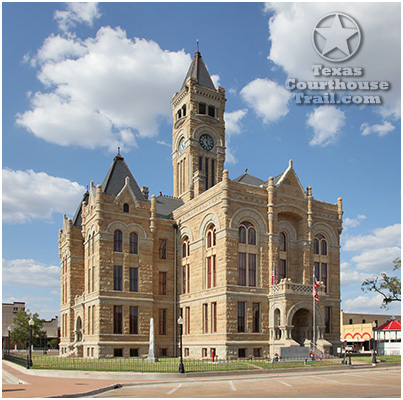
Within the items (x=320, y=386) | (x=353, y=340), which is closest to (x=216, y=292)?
(x=320, y=386)

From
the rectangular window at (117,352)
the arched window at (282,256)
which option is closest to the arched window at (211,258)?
the arched window at (282,256)

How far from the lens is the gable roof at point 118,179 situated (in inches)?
2052

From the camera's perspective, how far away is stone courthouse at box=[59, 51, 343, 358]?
43.4 metres

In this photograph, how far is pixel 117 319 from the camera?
47969 mm

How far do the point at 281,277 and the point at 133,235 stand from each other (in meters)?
15.6

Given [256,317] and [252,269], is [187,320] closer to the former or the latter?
[256,317]

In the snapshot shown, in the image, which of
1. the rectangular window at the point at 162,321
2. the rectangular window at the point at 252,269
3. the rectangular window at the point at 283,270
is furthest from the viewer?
the rectangular window at the point at 162,321

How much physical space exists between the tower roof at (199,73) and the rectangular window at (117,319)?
33.0 meters

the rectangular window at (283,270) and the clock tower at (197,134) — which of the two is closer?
the rectangular window at (283,270)

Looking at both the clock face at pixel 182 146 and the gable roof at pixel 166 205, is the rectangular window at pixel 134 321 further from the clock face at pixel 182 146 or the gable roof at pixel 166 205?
the clock face at pixel 182 146

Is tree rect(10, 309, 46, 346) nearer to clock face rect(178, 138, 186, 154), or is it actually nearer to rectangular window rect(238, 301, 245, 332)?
clock face rect(178, 138, 186, 154)

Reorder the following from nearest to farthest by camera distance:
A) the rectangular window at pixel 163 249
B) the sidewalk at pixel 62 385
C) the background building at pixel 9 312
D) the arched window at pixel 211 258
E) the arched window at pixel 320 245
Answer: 1. the sidewalk at pixel 62 385
2. the arched window at pixel 211 258
3. the arched window at pixel 320 245
4. the rectangular window at pixel 163 249
5. the background building at pixel 9 312

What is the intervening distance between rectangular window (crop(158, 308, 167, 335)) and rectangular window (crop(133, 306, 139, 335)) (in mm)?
2939

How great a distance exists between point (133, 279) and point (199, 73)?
32193 millimetres
